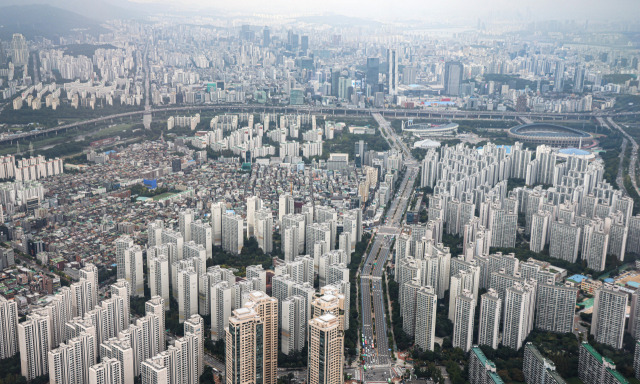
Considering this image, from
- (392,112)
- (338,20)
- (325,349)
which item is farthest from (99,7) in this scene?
(325,349)

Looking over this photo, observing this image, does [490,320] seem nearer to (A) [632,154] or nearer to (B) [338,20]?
(A) [632,154]

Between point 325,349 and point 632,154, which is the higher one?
point 632,154

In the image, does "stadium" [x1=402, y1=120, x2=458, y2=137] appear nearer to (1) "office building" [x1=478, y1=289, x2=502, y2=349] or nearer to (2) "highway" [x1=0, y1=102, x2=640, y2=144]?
(2) "highway" [x1=0, y1=102, x2=640, y2=144]

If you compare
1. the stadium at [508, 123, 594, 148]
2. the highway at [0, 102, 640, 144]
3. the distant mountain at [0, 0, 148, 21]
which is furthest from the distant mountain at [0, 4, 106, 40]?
the stadium at [508, 123, 594, 148]

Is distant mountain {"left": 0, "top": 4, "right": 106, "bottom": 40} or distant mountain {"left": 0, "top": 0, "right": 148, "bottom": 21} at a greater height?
distant mountain {"left": 0, "top": 0, "right": 148, "bottom": 21}

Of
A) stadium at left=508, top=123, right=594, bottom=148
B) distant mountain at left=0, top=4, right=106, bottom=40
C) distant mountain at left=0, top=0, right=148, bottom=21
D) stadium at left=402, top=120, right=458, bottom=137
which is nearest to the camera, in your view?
distant mountain at left=0, top=4, right=106, bottom=40

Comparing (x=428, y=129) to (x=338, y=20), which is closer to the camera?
(x=428, y=129)

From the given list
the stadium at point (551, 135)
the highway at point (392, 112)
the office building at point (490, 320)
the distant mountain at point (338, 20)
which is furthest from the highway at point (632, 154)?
the distant mountain at point (338, 20)
